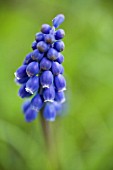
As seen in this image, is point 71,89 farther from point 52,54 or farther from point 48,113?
point 52,54

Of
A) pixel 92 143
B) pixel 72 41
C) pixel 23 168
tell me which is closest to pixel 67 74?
pixel 72 41

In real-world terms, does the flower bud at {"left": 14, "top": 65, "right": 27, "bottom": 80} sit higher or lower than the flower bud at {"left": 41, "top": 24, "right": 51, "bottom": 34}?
lower

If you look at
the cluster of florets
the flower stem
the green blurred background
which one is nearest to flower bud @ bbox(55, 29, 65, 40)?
the cluster of florets

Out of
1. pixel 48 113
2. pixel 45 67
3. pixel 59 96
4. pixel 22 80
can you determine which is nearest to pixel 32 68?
pixel 45 67

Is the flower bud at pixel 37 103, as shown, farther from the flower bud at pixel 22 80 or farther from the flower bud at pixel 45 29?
the flower bud at pixel 45 29

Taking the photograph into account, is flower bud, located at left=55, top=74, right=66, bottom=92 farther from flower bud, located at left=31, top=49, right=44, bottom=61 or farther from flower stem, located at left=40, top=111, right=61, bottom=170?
flower stem, located at left=40, top=111, right=61, bottom=170

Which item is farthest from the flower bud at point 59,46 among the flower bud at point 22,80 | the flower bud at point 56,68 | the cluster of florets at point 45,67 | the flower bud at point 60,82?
the flower bud at point 22,80
